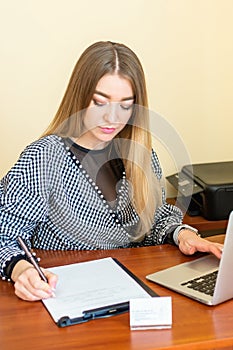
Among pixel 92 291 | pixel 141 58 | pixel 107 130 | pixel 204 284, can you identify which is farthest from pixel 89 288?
pixel 141 58

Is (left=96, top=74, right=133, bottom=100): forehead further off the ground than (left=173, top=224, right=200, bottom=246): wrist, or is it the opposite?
(left=96, top=74, right=133, bottom=100): forehead

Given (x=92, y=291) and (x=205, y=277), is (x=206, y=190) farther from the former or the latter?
(x=92, y=291)

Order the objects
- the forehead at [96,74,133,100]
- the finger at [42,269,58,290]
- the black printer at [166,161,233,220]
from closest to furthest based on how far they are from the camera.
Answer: the finger at [42,269,58,290]
the forehead at [96,74,133,100]
the black printer at [166,161,233,220]

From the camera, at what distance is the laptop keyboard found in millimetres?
1210

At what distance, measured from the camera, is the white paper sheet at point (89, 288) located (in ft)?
3.76

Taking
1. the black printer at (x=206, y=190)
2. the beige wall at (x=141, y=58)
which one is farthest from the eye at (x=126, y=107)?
the beige wall at (x=141, y=58)

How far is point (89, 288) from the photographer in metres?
1.23

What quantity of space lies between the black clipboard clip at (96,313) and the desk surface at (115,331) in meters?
0.01

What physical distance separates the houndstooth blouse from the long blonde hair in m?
0.04

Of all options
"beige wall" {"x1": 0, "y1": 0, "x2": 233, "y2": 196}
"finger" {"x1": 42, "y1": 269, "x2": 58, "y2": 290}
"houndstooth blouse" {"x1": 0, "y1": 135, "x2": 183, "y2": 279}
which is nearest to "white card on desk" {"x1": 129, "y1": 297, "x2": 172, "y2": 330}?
"finger" {"x1": 42, "y1": 269, "x2": 58, "y2": 290}

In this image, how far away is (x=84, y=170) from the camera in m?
1.57

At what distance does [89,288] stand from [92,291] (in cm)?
2

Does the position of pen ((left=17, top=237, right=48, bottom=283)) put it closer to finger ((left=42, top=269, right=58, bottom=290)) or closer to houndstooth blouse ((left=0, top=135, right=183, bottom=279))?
finger ((left=42, top=269, right=58, bottom=290))

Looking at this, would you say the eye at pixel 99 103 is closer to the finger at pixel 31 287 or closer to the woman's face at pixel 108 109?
the woman's face at pixel 108 109
